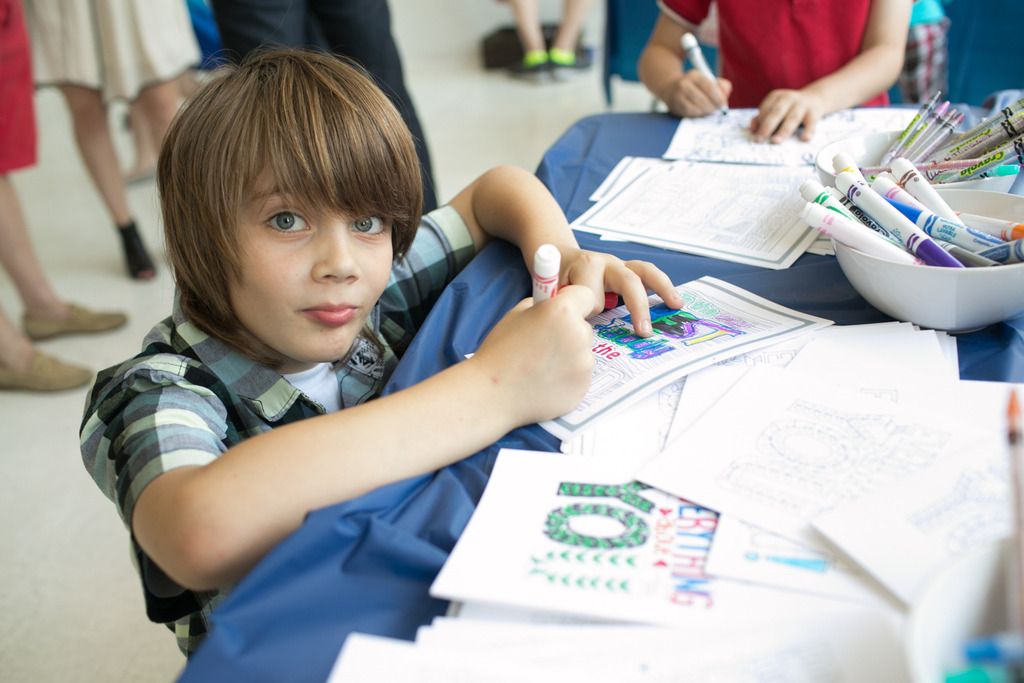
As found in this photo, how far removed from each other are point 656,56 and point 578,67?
243cm

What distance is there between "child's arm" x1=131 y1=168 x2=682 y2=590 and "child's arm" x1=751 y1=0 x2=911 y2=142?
1.98ft

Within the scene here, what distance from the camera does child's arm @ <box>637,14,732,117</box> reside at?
1.28 metres

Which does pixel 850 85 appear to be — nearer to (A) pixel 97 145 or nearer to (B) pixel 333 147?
(B) pixel 333 147

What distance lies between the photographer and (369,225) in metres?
0.79

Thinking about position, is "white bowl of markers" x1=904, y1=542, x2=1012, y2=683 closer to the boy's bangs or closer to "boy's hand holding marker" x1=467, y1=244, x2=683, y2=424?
"boy's hand holding marker" x1=467, y1=244, x2=683, y2=424

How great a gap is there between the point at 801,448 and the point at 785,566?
114 millimetres

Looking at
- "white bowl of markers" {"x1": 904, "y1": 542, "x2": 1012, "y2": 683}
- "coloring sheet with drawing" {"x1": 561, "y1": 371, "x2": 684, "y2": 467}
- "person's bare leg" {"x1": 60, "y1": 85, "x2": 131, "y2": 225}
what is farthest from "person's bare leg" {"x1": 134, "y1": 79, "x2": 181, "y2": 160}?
"white bowl of markers" {"x1": 904, "y1": 542, "x2": 1012, "y2": 683}

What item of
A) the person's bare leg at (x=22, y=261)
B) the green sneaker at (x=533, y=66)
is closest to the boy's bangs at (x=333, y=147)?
the person's bare leg at (x=22, y=261)

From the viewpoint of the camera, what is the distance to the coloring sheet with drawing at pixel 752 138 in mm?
1120

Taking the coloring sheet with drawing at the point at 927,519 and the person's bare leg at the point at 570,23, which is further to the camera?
the person's bare leg at the point at 570,23

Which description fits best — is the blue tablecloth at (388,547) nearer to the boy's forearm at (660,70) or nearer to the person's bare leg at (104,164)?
the boy's forearm at (660,70)

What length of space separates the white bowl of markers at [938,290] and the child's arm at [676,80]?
60 cm

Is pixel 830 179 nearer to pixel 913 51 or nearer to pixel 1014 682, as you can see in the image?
pixel 1014 682

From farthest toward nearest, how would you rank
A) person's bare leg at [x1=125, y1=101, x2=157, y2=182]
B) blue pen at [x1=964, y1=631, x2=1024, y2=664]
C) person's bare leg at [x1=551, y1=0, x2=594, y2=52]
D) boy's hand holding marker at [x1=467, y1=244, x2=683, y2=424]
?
person's bare leg at [x1=551, y1=0, x2=594, y2=52], person's bare leg at [x1=125, y1=101, x2=157, y2=182], boy's hand holding marker at [x1=467, y1=244, x2=683, y2=424], blue pen at [x1=964, y1=631, x2=1024, y2=664]
